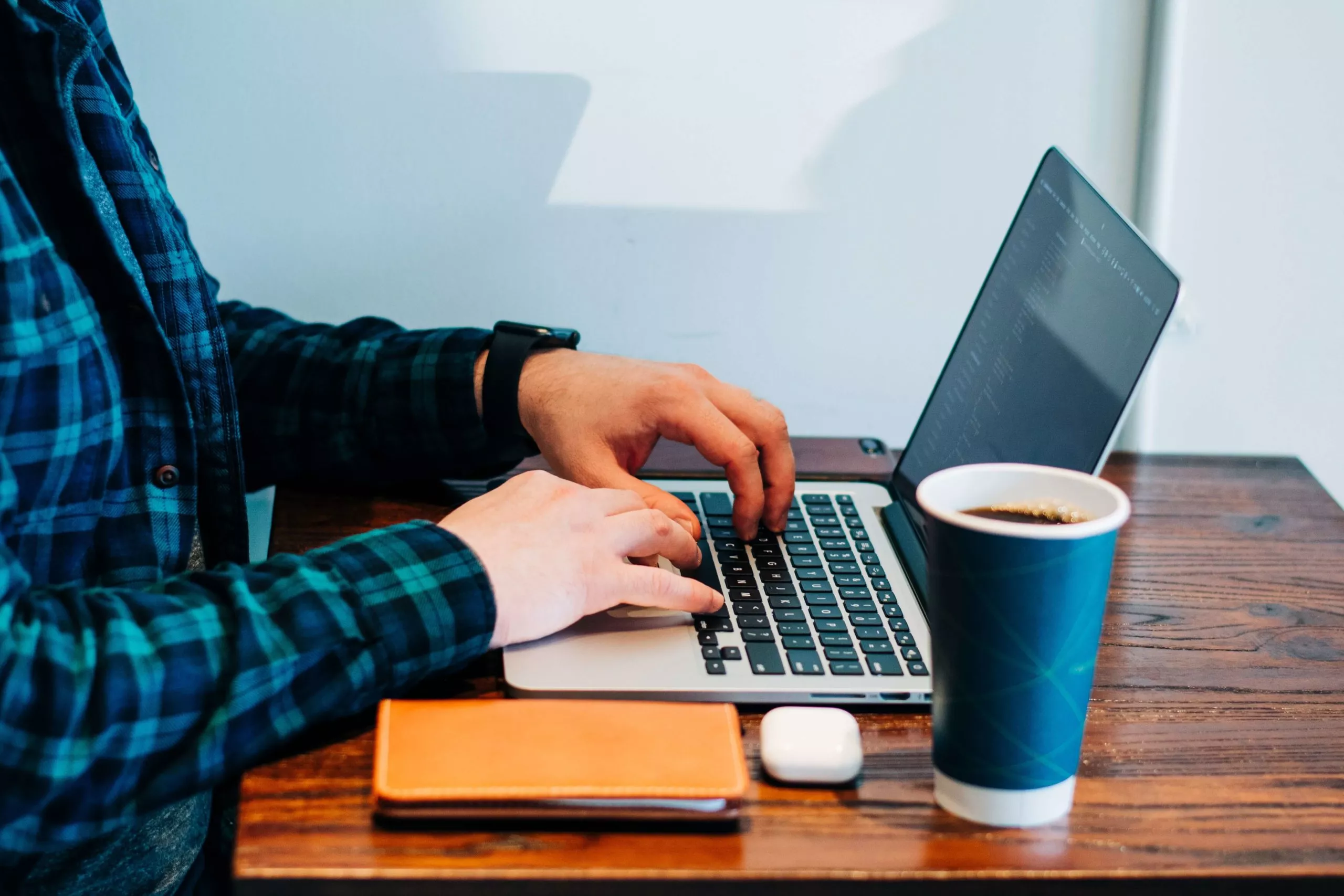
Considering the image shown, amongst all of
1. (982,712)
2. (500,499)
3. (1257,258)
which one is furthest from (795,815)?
(1257,258)

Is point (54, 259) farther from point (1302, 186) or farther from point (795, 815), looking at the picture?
point (1302, 186)

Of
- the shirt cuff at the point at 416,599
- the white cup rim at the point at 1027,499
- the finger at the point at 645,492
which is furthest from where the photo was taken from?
the finger at the point at 645,492

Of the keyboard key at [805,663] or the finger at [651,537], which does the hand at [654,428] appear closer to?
the finger at [651,537]

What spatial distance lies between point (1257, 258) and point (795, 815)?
865 mm

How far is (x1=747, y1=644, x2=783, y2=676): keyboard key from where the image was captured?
2.14 feet

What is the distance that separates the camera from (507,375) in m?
0.93

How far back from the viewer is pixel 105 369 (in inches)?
28.2

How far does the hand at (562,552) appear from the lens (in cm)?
65

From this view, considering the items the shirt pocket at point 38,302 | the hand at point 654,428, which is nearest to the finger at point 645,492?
the hand at point 654,428

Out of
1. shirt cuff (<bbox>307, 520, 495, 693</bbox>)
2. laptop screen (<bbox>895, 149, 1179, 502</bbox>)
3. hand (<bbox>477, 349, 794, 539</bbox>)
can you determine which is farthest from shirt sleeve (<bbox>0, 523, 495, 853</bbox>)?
laptop screen (<bbox>895, 149, 1179, 502</bbox>)

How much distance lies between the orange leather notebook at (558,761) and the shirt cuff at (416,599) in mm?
29

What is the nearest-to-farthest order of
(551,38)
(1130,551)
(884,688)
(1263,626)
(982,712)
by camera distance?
(982,712), (884,688), (1263,626), (1130,551), (551,38)

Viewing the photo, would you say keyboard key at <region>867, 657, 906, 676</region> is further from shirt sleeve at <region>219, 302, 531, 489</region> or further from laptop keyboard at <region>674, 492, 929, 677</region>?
shirt sleeve at <region>219, 302, 531, 489</region>

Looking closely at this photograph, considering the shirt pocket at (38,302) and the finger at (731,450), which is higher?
the shirt pocket at (38,302)
